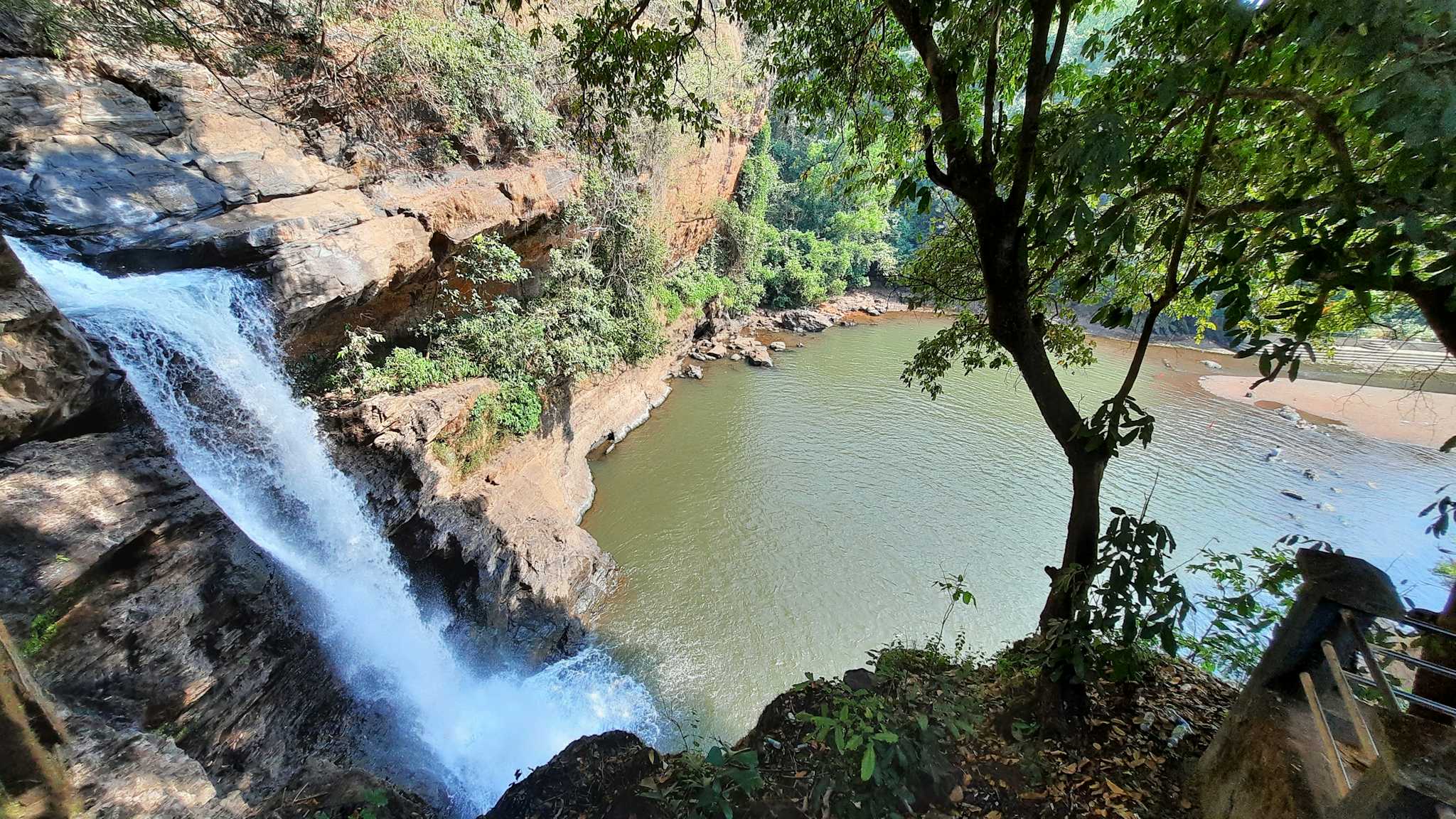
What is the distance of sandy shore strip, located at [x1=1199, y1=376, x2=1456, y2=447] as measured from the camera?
14.4 metres

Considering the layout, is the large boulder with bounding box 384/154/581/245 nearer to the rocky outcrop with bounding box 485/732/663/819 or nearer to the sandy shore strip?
the rocky outcrop with bounding box 485/732/663/819

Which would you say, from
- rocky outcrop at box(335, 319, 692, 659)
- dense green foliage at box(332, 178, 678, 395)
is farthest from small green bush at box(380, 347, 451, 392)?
rocky outcrop at box(335, 319, 692, 659)

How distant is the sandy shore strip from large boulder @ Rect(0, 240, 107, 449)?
71.2 feet

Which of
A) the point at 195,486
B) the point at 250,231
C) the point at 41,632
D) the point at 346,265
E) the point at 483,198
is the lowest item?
the point at 41,632

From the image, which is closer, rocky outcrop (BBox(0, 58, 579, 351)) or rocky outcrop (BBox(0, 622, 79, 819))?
rocky outcrop (BBox(0, 622, 79, 819))

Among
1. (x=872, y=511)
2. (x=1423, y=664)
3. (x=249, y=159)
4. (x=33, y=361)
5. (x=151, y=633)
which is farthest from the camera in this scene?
(x=872, y=511)

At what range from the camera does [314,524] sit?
18.7ft

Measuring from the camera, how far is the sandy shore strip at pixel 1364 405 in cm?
1438

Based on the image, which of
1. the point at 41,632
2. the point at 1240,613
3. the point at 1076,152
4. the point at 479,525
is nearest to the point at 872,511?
the point at 479,525

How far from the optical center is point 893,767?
8.18 ft

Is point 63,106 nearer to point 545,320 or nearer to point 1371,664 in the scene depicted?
point 545,320

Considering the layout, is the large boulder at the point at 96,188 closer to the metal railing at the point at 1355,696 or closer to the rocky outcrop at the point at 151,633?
the rocky outcrop at the point at 151,633

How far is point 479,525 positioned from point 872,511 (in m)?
6.56

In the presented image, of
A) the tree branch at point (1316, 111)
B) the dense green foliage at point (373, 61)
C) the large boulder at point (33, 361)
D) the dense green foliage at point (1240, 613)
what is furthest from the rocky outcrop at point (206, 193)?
the dense green foliage at point (1240, 613)
